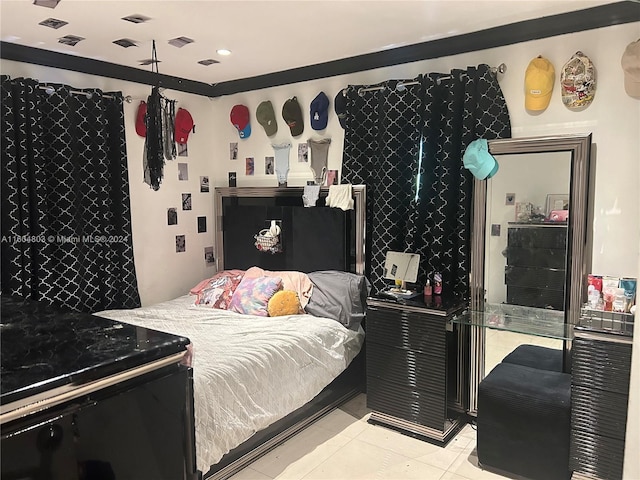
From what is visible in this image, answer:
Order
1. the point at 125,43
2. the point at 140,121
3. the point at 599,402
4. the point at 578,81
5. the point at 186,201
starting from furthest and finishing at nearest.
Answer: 1. the point at 186,201
2. the point at 140,121
3. the point at 125,43
4. the point at 578,81
5. the point at 599,402

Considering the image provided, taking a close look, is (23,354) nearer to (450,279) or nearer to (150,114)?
(150,114)

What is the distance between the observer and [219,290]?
12.5 feet

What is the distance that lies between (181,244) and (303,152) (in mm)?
1319

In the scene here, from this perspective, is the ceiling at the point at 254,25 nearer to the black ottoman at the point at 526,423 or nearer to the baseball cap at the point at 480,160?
the baseball cap at the point at 480,160

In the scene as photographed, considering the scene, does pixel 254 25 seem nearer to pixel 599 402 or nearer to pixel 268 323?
pixel 268 323

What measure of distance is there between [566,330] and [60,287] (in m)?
3.19

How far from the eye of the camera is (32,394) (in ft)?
3.55

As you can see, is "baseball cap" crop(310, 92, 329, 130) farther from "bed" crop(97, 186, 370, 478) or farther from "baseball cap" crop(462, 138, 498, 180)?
"baseball cap" crop(462, 138, 498, 180)

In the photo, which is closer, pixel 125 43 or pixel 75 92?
pixel 125 43

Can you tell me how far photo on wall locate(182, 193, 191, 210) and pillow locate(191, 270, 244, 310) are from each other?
0.67 m

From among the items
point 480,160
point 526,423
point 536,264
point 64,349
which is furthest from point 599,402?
point 64,349

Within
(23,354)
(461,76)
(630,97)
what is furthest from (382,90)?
(23,354)

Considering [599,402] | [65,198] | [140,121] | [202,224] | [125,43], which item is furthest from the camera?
[202,224]

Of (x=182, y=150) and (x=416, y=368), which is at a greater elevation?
(x=182, y=150)
